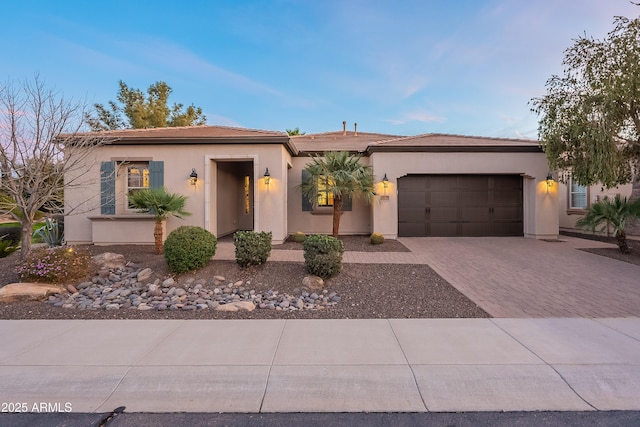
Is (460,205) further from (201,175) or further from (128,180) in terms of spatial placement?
(128,180)

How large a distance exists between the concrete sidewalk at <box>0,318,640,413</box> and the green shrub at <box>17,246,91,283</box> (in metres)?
1.91

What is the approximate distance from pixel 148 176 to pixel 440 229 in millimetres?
11621

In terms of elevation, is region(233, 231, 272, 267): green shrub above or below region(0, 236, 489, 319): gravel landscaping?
above

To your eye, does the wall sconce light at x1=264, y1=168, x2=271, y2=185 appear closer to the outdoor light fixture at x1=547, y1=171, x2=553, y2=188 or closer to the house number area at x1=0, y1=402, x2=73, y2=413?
the house number area at x1=0, y1=402, x2=73, y2=413

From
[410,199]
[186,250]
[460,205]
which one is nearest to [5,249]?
[186,250]

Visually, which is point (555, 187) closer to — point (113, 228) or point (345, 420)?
point (345, 420)

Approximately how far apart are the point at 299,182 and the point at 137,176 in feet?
20.2

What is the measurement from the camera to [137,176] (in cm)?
1058

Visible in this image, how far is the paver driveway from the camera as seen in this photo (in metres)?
4.76

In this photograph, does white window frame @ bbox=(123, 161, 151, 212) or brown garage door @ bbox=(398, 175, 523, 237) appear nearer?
white window frame @ bbox=(123, 161, 151, 212)

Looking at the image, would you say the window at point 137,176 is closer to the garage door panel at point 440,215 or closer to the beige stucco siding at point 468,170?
the beige stucco siding at point 468,170

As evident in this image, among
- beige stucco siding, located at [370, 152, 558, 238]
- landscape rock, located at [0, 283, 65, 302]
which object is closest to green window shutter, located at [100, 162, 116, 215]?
landscape rock, located at [0, 283, 65, 302]

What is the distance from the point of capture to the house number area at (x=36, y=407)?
2.45 metres

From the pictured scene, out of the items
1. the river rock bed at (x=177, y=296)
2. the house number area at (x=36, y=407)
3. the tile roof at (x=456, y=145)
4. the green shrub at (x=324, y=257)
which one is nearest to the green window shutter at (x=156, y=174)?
the river rock bed at (x=177, y=296)
